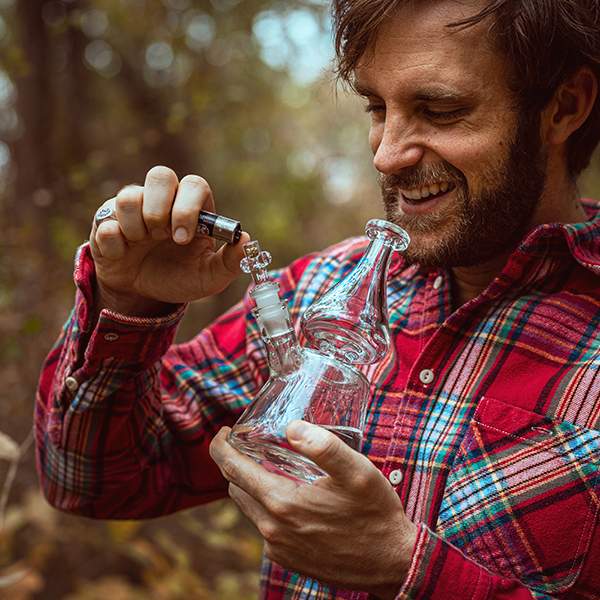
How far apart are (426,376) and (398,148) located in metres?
0.55

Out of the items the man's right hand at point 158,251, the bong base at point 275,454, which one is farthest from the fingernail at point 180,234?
the bong base at point 275,454

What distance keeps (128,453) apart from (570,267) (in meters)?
1.20

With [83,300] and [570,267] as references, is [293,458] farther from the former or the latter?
[570,267]

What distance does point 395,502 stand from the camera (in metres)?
1.06

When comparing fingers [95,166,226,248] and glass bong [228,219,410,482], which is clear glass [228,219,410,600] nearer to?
glass bong [228,219,410,482]

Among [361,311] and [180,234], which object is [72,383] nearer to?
[180,234]

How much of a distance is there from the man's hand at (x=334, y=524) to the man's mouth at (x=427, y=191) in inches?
29.4

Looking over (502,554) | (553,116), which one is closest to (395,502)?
(502,554)

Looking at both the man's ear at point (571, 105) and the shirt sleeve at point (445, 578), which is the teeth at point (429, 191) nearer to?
the man's ear at point (571, 105)

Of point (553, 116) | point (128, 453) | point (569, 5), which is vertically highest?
point (569, 5)

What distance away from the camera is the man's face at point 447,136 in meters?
1.39

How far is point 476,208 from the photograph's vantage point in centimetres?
145

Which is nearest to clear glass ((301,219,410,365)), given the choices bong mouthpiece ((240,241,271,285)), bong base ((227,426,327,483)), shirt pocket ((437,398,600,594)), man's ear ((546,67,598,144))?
bong mouthpiece ((240,241,271,285))

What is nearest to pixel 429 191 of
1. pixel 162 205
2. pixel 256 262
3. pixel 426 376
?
pixel 426 376
